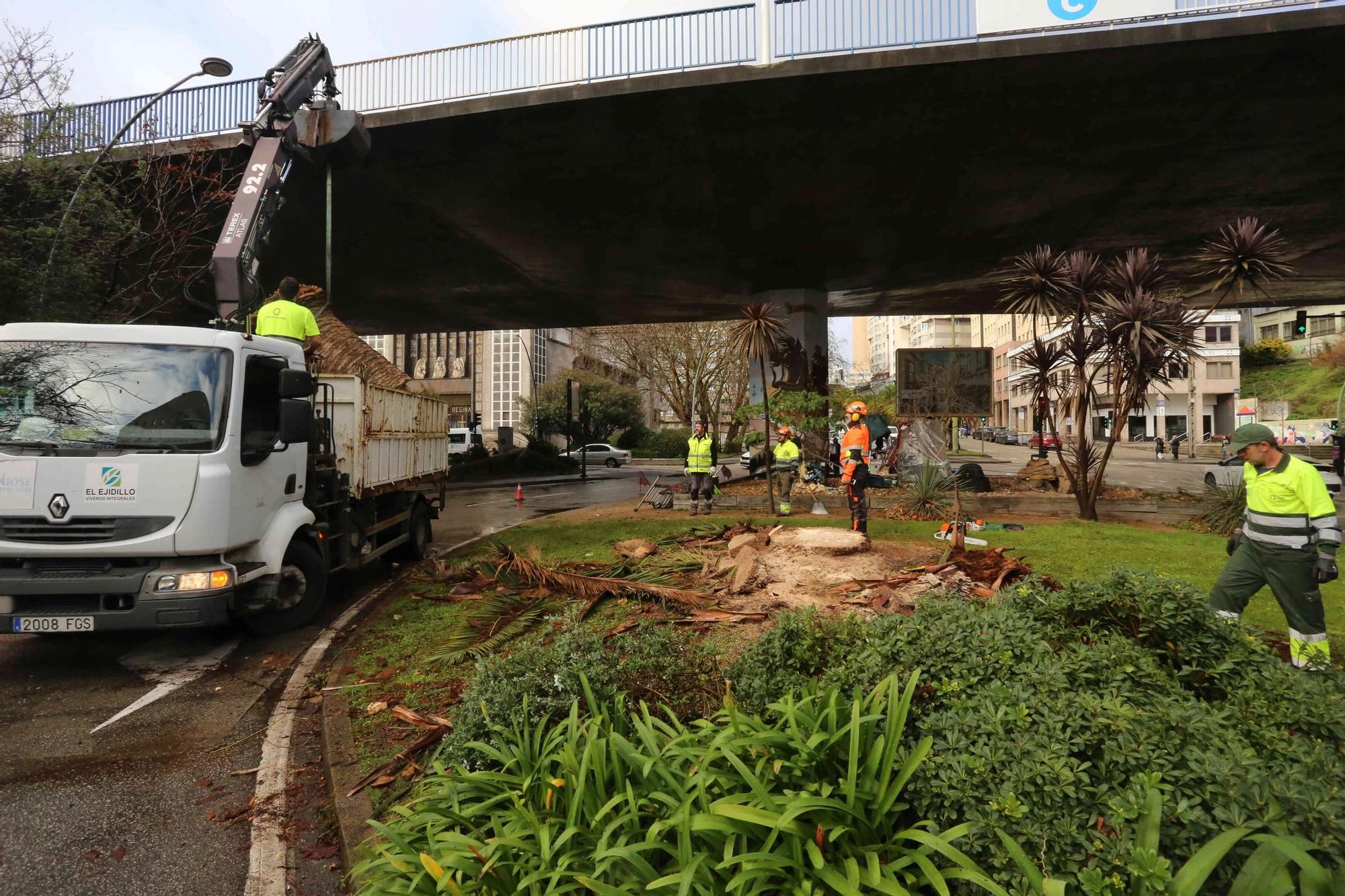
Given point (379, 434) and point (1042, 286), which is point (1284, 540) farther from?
point (1042, 286)

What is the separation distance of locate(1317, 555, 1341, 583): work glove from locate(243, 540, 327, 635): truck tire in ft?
24.8

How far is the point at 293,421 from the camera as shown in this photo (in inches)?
229

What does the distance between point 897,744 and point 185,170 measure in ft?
53.3

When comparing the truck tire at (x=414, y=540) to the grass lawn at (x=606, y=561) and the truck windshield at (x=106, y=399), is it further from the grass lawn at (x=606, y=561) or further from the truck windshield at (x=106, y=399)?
the truck windshield at (x=106, y=399)

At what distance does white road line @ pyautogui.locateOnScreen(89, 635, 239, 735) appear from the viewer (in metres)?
5.18

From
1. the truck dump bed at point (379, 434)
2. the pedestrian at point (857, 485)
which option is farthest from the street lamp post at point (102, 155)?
the pedestrian at point (857, 485)

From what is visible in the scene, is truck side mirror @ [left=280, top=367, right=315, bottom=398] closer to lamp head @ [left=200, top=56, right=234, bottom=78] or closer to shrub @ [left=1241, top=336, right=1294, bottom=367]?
lamp head @ [left=200, top=56, right=234, bottom=78]

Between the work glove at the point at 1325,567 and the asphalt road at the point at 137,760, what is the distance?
572 cm

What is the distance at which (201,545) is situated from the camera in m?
5.21

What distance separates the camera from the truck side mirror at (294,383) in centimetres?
582

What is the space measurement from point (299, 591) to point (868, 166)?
1341 centimetres

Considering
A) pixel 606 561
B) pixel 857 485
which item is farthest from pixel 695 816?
pixel 857 485

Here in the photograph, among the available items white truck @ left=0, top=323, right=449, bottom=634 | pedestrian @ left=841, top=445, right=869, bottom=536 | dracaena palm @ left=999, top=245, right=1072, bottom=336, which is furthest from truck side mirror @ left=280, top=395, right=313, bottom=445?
dracaena palm @ left=999, top=245, right=1072, bottom=336

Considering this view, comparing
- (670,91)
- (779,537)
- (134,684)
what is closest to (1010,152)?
(670,91)
